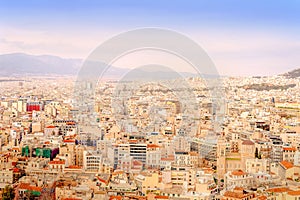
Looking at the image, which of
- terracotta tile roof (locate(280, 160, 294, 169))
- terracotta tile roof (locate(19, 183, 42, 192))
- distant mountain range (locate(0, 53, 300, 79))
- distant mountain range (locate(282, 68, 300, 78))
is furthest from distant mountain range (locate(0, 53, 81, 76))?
terracotta tile roof (locate(19, 183, 42, 192))

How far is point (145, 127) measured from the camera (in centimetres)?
1031

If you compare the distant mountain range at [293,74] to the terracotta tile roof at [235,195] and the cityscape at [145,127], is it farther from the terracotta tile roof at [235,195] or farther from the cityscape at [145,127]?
the terracotta tile roof at [235,195]

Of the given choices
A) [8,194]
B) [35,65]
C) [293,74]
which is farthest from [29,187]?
[293,74]

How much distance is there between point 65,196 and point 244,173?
2.43 metres

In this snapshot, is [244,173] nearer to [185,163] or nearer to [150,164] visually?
[185,163]

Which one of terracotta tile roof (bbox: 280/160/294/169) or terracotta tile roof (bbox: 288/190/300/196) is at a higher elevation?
terracotta tile roof (bbox: 280/160/294/169)

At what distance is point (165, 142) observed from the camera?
8.28 metres

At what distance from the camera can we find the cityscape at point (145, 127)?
5672 millimetres

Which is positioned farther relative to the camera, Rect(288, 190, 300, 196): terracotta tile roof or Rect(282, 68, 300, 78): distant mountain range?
Rect(282, 68, 300, 78): distant mountain range

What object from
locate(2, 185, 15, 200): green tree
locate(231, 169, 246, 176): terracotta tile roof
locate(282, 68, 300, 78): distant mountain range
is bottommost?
locate(2, 185, 15, 200): green tree

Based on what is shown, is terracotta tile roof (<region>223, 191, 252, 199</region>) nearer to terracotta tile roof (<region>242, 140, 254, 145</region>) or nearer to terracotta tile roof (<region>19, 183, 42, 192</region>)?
terracotta tile roof (<region>19, 183, 42, 192</region>)

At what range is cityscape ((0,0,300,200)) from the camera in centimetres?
567

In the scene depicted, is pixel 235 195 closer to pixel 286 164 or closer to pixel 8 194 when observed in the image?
pixel 286 164

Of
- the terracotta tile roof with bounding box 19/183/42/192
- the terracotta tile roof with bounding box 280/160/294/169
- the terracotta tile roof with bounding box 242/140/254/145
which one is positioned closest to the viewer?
the terracotta tile roof with bounding box 19/183/42/192
